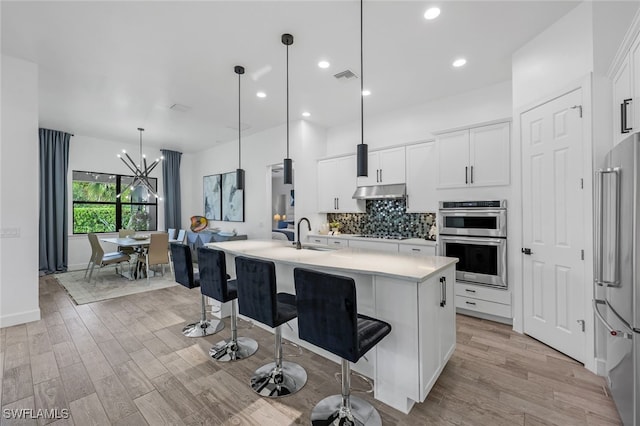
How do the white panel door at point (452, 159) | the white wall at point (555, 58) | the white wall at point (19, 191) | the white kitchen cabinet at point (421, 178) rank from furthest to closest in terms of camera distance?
1. the white kitchen cabinet at point (421, 178)
2. the white panel door at point (452, 159)
3. the white wall at point (19, 191)
4. the white wall at point (555, 58)

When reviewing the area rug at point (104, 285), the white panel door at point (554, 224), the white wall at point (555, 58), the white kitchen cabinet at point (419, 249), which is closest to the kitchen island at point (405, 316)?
the white panel door at point (554, 224)

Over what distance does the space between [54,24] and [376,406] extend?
14.4ft

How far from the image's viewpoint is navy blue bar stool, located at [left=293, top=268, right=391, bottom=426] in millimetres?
1574

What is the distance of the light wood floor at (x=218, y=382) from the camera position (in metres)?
1.88

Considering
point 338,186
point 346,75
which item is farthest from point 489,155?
point 338,186

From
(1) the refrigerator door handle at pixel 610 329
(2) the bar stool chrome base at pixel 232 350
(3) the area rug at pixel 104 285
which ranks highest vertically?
(1) the refrigerator door handle at pixel 610 329

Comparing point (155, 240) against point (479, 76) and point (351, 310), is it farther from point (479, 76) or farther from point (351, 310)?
point (479, 76)

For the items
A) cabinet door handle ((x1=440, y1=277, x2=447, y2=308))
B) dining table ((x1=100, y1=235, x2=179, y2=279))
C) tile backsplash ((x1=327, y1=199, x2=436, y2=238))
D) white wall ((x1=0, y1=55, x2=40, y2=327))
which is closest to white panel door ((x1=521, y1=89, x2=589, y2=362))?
cabinet door handle ((x1=440, y1=277, x2=447, y2=308))

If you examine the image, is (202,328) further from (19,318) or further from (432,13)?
(432,13)

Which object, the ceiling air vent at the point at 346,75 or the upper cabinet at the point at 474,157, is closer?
the upper cabinet at the point at 474,157

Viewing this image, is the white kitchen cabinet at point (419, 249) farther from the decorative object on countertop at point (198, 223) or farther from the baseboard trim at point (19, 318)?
the decorative object on countertop at point (198, 223)

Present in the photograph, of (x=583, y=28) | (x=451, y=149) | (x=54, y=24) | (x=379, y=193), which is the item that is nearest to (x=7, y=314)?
(x=54, y=24)

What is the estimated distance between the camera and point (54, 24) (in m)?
2.71

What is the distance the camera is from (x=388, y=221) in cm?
489
